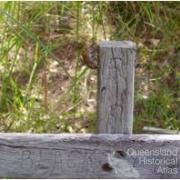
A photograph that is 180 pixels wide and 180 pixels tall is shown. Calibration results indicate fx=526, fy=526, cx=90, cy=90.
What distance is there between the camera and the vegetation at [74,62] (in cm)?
226

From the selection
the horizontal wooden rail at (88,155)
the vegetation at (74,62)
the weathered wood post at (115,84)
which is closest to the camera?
the weathered wood post at (115,84)

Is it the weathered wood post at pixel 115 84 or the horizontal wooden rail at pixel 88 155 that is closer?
the weathered wood post at pixel 115 84

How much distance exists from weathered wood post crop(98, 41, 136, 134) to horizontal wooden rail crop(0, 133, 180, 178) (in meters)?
0.05

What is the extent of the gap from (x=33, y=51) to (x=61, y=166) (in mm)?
978

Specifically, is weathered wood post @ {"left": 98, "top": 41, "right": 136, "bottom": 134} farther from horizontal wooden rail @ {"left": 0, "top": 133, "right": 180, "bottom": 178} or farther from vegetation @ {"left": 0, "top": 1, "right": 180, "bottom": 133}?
vegetation @ {"left": 0, "top": 1, "right": 180, "bottom": 133}

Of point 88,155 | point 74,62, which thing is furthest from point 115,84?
point 74,62

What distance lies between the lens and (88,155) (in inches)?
61.3

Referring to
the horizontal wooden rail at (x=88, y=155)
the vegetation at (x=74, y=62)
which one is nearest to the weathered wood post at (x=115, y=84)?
the horizontal wooden rail at (x=88, y=155)

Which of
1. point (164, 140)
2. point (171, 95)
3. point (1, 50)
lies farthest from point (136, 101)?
point (164, 140)

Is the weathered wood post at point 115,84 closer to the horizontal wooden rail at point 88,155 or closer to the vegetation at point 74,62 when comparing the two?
the horizontal wooden rail at point 88,155

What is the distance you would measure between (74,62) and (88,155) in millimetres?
1041

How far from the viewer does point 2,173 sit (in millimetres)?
1584

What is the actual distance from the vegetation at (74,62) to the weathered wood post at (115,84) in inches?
28.2

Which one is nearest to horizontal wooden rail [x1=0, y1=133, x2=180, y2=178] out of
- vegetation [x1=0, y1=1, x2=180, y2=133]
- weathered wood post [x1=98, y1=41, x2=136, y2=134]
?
weathered wood post [x1=98, y1=41, x2=136, y2=134]
